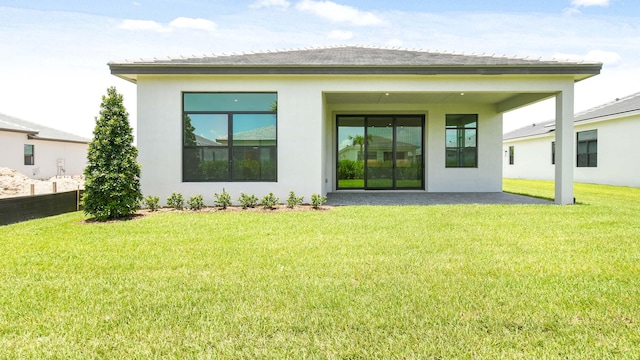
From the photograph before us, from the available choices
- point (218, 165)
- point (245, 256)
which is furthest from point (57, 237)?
point (218, 165)

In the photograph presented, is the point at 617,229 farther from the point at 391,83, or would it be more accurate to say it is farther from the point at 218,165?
the point at 218,165

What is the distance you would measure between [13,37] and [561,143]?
19.2m

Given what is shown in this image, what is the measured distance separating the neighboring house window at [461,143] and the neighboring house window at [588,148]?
31.2ft

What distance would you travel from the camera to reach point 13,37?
1363 centimetres

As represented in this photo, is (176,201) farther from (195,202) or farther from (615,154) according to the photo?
(615,154)

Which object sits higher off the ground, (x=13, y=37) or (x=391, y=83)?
(x=13, y=37)

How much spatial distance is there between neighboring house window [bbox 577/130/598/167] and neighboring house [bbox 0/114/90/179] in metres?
27.1

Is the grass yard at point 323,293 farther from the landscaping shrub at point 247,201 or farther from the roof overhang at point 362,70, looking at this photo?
the roof overhang at point 362,70

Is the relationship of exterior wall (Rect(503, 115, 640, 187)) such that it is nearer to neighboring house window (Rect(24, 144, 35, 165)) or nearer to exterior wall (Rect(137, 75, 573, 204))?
exterior wall (Rect(137, 75, 573, 204))

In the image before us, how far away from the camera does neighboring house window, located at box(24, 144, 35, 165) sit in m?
23.4

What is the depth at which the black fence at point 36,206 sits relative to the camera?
7.64m

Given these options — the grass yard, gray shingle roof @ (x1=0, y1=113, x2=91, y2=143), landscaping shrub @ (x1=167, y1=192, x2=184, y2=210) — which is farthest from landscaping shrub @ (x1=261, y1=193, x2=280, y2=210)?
gray shingle roof @ (x1=0, y1=113, x2=91, y2=143)

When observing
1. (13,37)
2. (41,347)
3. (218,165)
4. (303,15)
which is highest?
(303,15)

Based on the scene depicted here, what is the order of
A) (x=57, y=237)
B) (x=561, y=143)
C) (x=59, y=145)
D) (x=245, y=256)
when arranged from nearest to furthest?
(x=245, y=256)
(x=57, y=237)
(x=561, y=143)
(x=59, y=145)
